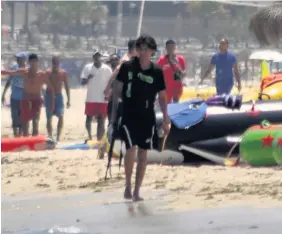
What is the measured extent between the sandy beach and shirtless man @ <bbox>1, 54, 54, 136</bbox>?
320 cm

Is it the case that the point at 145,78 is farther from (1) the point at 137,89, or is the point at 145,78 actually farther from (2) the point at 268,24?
(2) the point at 268,24

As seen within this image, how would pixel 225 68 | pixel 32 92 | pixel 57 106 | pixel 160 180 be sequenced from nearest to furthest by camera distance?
pixel 160 180, pixel 225 68, pixel 32 92, pixel 57 106

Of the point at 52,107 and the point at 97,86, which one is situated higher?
the point at 97,86

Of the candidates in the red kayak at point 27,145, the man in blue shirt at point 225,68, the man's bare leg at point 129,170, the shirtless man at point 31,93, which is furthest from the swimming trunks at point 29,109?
the man's bare leg at point 129,170

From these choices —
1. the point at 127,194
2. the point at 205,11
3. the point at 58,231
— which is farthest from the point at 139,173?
the point at 205,11

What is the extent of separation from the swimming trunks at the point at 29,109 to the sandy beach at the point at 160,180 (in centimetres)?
323

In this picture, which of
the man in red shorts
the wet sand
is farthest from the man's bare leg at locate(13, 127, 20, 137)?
the wet sand

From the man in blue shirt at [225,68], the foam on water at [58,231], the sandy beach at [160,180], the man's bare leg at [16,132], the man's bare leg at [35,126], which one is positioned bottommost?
the man's bare leg at [16,132]

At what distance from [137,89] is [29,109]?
707cm

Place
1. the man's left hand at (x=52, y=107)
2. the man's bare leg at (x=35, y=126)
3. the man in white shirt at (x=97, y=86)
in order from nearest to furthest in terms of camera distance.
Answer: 1. the man in white shirt at (x=97, y=86)
2. the man's bare leg at (x=35, y=126)
3. the man's left hand at (x=52, y=107)

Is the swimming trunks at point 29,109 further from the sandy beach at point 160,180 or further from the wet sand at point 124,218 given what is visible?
the wet sand at point 124,218

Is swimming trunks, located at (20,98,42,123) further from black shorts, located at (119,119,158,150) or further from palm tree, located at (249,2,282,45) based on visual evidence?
black shorts, located at (119,119,158,150)

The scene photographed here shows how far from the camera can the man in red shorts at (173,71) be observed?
14.6m

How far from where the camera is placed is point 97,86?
15102 millimetres
